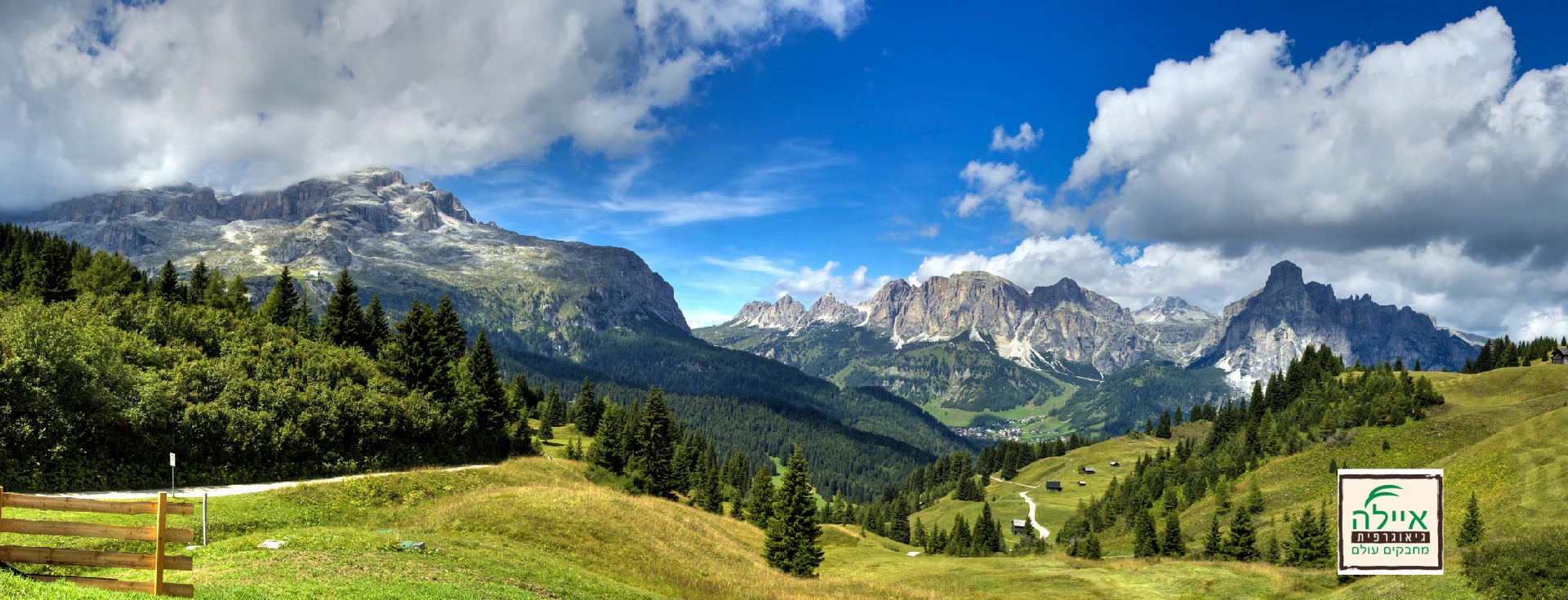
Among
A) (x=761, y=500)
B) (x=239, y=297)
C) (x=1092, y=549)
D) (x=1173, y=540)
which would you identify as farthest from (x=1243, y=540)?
(x=239, y=297)

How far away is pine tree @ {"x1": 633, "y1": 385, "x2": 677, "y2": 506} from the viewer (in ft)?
309

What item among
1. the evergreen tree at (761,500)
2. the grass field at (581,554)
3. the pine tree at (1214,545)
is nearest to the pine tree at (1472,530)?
the grass field at (581,554)

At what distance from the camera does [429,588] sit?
22.7 meters

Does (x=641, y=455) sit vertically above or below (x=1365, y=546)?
below

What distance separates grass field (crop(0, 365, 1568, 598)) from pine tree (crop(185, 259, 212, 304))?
65.5m

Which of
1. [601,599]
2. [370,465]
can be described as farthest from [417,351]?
[601,599]

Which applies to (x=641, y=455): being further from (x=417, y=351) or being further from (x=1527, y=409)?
(x=1527, y=409)

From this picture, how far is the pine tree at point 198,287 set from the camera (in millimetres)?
100562

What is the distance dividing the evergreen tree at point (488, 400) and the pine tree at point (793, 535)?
38.6 meters

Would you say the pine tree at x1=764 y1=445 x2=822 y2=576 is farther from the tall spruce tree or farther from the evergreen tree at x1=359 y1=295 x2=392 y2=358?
the evergreen tree at x1=359 y1=295 x2=392 y2=358

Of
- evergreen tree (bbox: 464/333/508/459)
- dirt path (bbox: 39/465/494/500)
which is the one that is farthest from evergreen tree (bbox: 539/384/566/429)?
dirt path (bbox: 39/465/494/500)

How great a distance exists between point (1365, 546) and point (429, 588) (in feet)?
83.0

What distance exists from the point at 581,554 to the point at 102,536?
25.5 metres

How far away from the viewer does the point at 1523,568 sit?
2408cm
